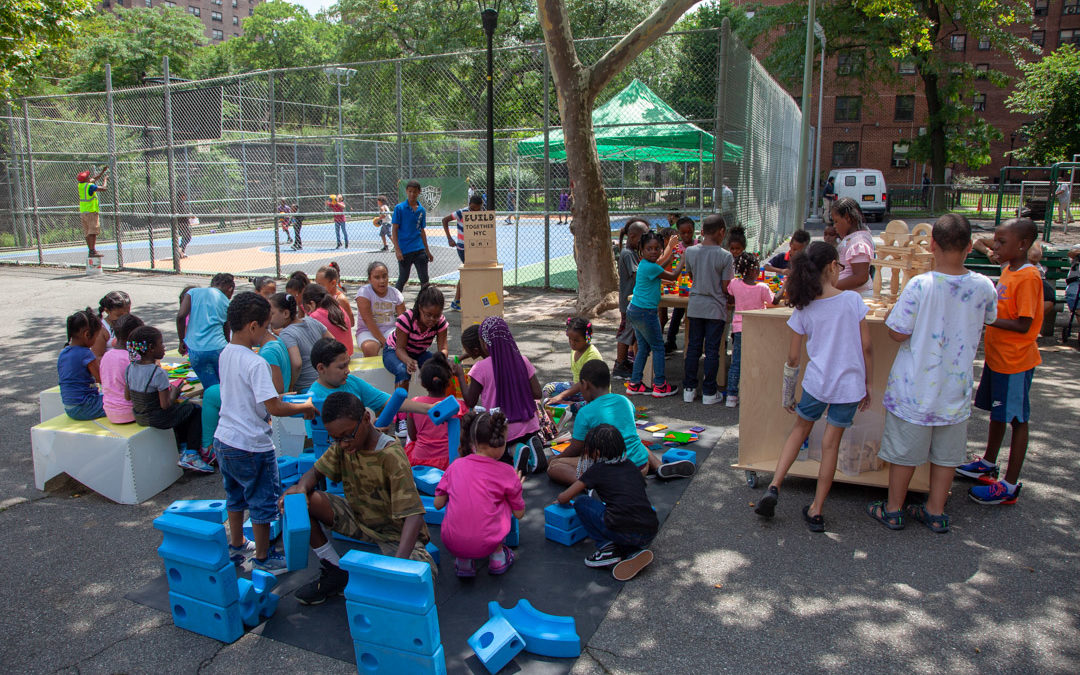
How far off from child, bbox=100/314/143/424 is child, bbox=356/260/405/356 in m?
2.16

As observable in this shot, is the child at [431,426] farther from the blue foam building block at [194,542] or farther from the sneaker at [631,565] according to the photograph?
the blue foam building block at [194,542]

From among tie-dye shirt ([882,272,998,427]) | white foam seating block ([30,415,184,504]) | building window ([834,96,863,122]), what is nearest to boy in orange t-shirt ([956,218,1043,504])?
tie-dye shirt ([882,272,998,427])

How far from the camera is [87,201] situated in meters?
16.7

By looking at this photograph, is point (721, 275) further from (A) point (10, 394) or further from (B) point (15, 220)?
(B) point (15, 220)

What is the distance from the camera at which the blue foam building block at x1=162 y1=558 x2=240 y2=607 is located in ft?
11.1

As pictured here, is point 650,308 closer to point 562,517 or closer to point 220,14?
point 562,517

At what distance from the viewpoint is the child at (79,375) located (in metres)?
5.46

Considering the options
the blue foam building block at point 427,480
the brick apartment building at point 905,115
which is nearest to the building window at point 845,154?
the brick apartment building at point 905,115

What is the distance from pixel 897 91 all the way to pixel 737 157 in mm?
45340

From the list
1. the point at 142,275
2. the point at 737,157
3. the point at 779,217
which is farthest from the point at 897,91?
the point at 142,275

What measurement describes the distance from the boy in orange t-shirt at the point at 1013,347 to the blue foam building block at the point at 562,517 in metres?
2.72

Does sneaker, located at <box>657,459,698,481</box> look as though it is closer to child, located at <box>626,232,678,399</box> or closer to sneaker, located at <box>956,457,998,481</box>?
sneaker, located at <box>956,457,998,481</box>

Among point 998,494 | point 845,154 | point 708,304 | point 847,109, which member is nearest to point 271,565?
point 708,304

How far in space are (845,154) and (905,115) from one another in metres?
4.57
